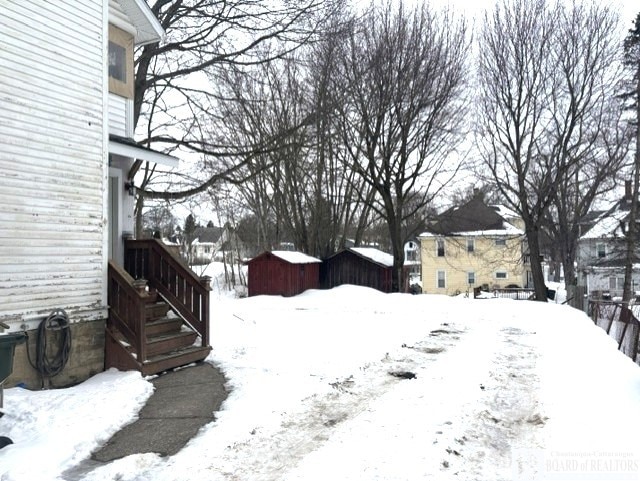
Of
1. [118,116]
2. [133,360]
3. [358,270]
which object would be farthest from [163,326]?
[358,270]

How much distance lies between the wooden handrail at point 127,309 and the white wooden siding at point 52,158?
16 cm

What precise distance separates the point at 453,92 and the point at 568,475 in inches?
818

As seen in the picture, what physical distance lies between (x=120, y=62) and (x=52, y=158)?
283cm

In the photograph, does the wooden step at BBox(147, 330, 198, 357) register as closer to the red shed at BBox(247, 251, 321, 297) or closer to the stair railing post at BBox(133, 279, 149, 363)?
the stair railing post at BBox(133, 279, 149, 363)

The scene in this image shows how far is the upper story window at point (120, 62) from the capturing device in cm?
801

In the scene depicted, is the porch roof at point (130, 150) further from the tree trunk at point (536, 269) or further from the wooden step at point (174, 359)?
the tree trunk at point (536, 269)

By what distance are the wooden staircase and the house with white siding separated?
2cm

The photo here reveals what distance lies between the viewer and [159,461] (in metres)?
3.80

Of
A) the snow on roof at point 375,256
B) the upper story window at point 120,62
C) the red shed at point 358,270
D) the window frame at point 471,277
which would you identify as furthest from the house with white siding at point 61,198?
the window frame at point 471,277

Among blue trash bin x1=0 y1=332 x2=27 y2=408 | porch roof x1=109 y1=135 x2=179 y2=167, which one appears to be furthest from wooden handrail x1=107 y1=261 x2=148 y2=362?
blue trash bin x1=0 y1=332 x2=27 y2=408

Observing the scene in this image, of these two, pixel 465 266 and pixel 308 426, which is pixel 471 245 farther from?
pixel 308 426

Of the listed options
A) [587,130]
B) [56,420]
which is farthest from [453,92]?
[56,420]

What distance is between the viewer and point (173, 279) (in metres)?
7.70

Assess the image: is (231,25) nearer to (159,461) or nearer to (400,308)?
(400,308)
